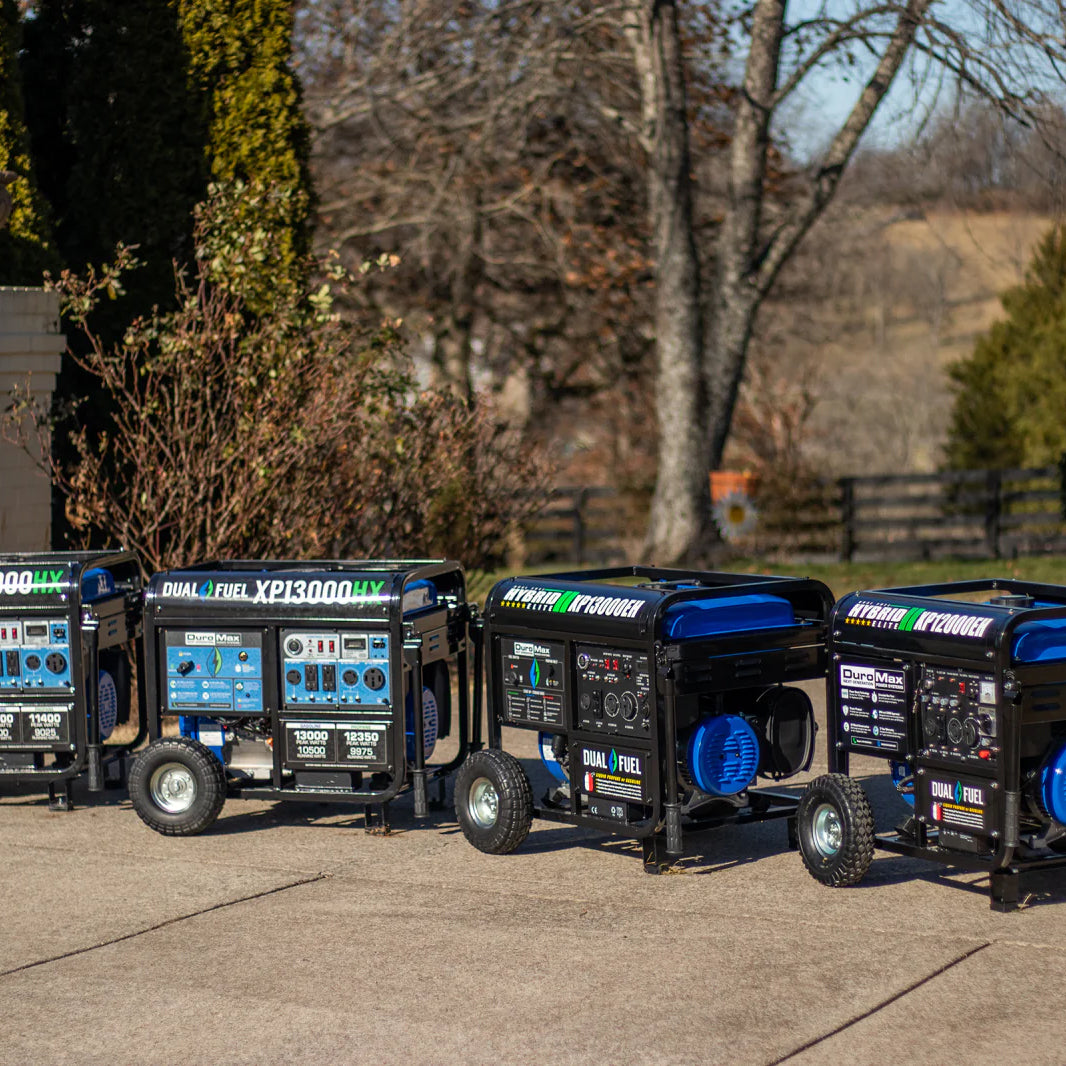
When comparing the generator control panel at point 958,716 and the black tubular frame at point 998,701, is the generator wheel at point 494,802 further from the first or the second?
the generator control panel at point 958,716

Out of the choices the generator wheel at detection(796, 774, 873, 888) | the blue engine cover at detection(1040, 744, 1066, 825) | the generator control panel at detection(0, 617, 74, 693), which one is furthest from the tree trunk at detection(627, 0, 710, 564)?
the blue engine cover at detection(1040, 744, 1066, 825)

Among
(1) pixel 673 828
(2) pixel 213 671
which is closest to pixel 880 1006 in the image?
(1) pixel 673 828

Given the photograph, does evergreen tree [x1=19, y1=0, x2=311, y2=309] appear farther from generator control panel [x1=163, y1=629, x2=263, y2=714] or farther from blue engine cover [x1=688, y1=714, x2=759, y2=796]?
blue engine cover [x1=688, y1=714, x2=759, y2=796]

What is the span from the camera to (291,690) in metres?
7.86

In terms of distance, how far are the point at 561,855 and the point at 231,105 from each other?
7151mm

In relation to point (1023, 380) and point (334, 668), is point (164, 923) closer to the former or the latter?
point (334, 668)

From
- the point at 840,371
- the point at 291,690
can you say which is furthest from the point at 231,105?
the point at 840,371

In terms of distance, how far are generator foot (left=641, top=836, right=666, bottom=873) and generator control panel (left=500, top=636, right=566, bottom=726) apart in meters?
A: 0.66

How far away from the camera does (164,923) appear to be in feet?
21.4

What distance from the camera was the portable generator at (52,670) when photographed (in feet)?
27.2

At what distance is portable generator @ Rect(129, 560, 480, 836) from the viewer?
25.3 feet

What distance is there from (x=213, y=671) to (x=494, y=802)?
1559 millimetres

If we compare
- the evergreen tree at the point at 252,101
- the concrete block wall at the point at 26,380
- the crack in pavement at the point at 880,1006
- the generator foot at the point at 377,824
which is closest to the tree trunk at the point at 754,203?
the evergreen tree at the point at 252,101

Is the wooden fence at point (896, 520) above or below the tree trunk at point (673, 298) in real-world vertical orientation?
below
